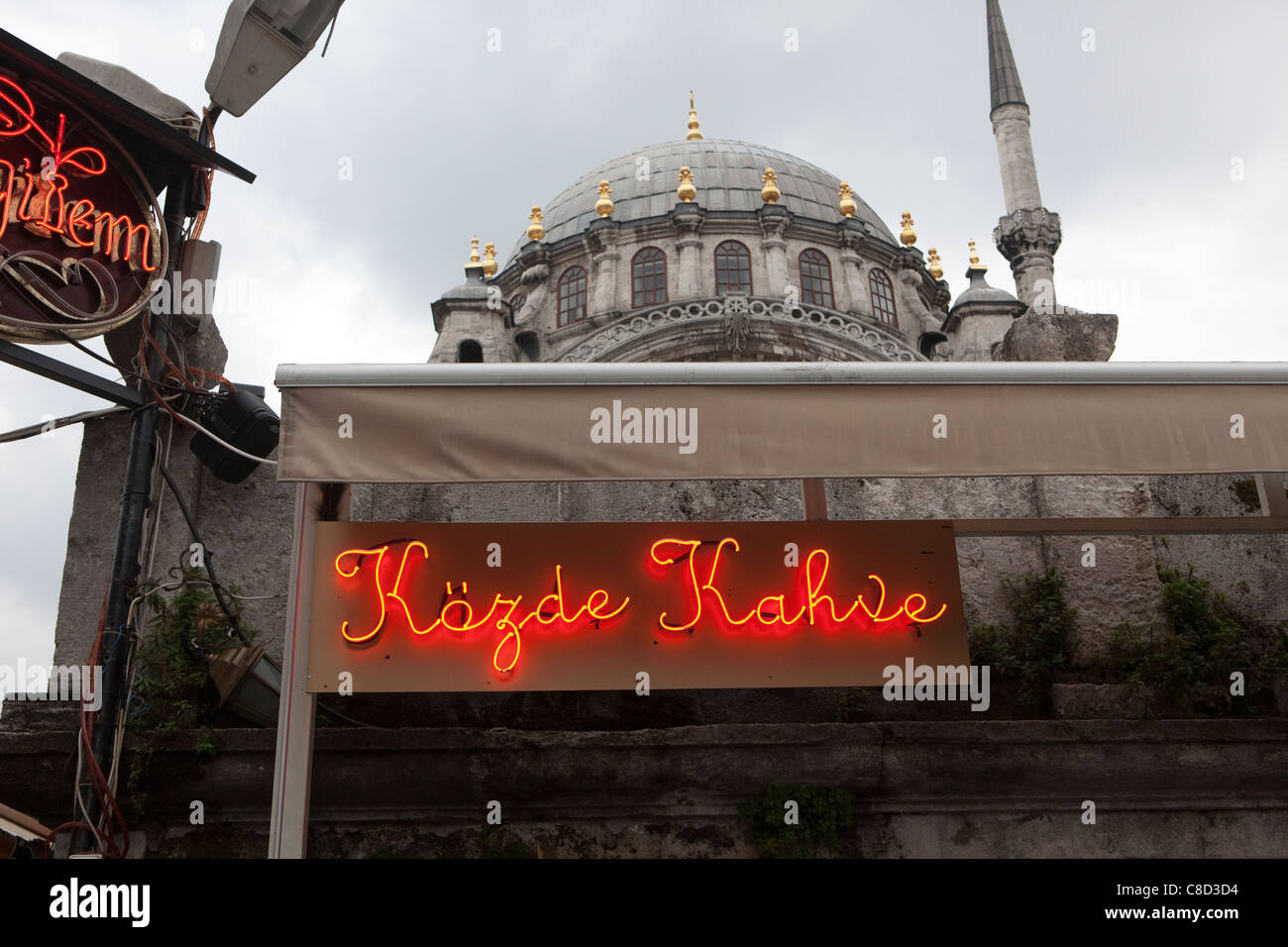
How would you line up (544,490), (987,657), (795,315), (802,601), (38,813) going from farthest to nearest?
(795,315) → (544,490) → (987,657) → (802,601) → (38,813)

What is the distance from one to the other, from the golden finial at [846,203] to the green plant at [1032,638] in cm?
3881

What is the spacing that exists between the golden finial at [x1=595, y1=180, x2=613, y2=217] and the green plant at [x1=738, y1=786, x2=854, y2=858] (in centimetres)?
3799

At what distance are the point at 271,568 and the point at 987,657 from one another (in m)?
3.38

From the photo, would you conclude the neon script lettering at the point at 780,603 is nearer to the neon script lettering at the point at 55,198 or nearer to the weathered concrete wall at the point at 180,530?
the weathered concrete wall at the point at 180,530

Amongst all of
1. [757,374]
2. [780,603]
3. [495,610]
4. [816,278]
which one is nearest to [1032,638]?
[780,603]

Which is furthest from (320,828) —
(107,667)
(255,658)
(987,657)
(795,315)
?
(795,315)

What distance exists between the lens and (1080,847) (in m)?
4.20

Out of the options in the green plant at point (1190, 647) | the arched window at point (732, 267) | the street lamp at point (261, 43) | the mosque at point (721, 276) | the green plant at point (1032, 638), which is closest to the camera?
the green plant at point (1190, 647)

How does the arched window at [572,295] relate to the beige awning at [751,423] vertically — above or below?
above

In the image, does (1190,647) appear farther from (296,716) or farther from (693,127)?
(693,127)

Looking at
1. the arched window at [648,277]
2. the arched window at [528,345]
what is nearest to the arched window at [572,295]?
the arched window at [528,345]

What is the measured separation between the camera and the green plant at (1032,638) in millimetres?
4707

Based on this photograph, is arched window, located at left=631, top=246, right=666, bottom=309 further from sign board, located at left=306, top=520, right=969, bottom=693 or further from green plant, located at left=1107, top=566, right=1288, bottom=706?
sign board, located at left=306, top=520, right=969, bottom=693

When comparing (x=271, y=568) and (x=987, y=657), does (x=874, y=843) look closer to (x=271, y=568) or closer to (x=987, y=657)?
(x=987, y=657)
